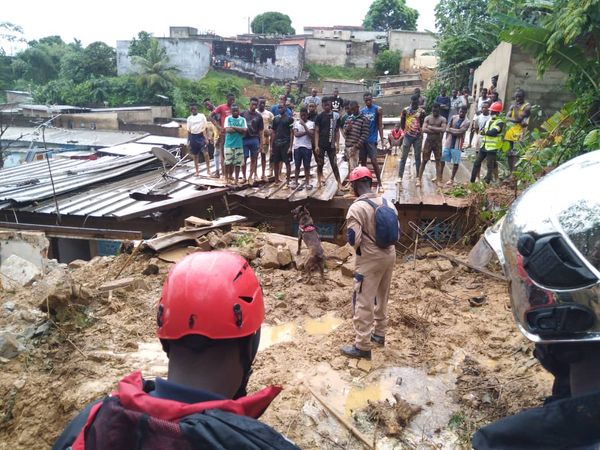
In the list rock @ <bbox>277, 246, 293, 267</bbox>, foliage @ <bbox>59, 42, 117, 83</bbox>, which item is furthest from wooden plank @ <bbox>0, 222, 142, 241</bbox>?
foliage @ <bbox>59, 42, 117, 83</bbox>

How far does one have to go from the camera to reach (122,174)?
1287 cm

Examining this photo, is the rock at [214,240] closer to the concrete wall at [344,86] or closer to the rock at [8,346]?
the rock at [8,346]

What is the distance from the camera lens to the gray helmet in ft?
3.87

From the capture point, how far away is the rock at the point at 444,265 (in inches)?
282

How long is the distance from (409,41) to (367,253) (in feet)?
134

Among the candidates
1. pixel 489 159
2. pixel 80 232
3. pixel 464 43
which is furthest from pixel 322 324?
pixel 464 43

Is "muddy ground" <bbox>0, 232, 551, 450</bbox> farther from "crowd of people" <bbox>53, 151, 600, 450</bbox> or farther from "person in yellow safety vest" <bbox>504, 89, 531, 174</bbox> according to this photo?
"person in yellow safety vest" <bbox>504, 89, 531, 174</bbox>

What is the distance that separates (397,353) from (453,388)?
0.73 m

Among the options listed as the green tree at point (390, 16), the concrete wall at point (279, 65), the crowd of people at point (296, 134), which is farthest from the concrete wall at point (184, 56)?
the crowd of people at point (296, 134)

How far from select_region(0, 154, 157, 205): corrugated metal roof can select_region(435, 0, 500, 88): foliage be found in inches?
570

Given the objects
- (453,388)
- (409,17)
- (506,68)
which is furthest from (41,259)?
(409,17)

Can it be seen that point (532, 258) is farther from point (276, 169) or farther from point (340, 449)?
point (276, 169)

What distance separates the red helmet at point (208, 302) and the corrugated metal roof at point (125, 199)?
7948 mm

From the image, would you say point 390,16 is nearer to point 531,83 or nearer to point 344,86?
point 344,86
